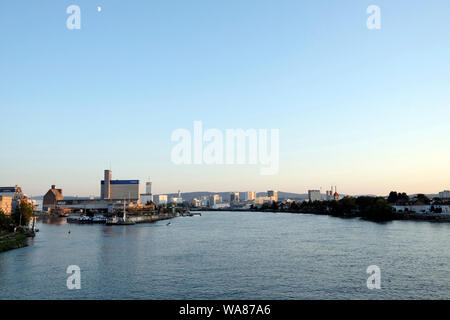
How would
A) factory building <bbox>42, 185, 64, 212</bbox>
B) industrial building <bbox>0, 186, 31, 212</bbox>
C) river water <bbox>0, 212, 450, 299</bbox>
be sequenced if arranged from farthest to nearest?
factory building <bbox>42, 185, 64, 212</bbox> < industrial building <bbox>0, 186, 31, 212</bbox> < river water <bbox>0, 212, 450, 299</bbox>

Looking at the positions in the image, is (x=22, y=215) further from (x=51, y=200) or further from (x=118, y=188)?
(x=118, y=188)

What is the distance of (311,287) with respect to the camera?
50.3 ft

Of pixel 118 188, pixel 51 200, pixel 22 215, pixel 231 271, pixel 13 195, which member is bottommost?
pixel 51 200

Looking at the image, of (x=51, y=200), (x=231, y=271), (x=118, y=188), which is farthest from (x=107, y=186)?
(x=231, y=271)

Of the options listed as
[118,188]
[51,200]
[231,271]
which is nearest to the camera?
[231,271]

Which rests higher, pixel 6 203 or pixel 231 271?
pixel 6 203

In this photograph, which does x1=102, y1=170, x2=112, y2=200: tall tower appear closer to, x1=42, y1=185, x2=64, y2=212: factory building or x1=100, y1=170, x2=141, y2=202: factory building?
x1=100, y1=170, x2=141, y2=202: factory building

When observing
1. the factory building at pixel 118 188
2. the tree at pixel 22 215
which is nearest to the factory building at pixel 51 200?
the factory building at pixel 118 188

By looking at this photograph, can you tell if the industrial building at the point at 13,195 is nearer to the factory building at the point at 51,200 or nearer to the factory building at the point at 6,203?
the factory building at the point at 6,203

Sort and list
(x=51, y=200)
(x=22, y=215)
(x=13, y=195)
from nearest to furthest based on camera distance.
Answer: (x=22, y=215)
(x=13, y=195)
(x=51, y=200)

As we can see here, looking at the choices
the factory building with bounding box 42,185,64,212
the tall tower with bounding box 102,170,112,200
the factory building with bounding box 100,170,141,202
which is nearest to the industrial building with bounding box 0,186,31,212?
the factory building with bounding box 42,185,64,212

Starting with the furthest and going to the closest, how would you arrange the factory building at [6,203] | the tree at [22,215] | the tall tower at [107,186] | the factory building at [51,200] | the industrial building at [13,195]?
the tall tower at [107,186]
the factory building at [51,200]
the industrial building at [13,195]
the factory building at [6,203]
the tree at [22,215]

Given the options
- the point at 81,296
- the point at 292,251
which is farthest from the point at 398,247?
the point at 81,296

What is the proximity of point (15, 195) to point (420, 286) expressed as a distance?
7717cm
